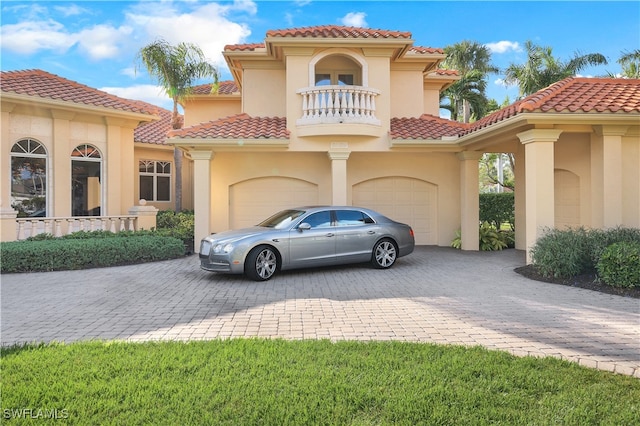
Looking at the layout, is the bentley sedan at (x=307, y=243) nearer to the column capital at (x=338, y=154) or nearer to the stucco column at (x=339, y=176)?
the stucco column at (x=339, y=176)

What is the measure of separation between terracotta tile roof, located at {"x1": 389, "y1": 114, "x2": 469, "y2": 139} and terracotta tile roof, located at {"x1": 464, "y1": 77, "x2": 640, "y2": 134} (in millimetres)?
1512

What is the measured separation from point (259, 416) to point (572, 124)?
9.40 metres

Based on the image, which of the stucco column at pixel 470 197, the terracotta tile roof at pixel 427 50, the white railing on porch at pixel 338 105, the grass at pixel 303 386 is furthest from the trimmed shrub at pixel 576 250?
the terracotta tile roof at pixel 427 50

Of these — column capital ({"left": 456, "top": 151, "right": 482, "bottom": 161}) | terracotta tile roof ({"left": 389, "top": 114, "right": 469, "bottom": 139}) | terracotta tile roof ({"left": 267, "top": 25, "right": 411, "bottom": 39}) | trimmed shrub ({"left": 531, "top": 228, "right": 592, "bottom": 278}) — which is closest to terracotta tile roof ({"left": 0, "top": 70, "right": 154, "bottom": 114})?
terracotta tile roof ({"left": 267, "top": 25, "right": 411, "bottom": 39})

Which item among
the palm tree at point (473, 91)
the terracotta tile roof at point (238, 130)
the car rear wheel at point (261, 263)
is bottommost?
the car rear wheel at point (261, 263)

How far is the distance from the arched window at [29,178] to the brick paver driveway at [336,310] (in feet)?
13.5

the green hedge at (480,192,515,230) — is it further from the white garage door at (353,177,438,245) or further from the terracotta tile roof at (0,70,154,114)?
the terracotta tile roof at (0,70,154,114)

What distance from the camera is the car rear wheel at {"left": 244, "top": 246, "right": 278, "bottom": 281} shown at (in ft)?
25.5

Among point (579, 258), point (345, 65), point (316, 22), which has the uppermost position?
point (316, 22)

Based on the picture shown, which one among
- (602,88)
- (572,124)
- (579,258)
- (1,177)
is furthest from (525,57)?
(1,177)

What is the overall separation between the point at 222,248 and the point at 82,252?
4073 millimetres

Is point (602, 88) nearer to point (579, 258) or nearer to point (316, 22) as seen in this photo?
point (579, 258)

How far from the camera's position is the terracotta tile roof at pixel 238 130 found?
11.2 meters

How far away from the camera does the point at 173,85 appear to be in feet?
46.8
